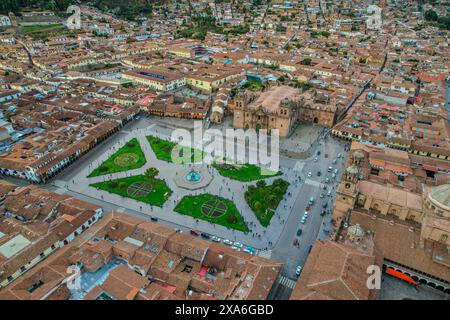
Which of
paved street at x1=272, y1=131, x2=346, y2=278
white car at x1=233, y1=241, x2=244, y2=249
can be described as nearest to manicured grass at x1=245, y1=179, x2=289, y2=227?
paved street at x1=272, y1=131, x2=346, y2=278

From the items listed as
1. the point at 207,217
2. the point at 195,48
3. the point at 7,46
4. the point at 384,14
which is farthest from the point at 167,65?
the point at 384,14

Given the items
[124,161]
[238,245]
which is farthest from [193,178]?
[238,245]

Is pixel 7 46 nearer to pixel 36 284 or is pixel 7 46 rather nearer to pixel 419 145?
pixel 36 284

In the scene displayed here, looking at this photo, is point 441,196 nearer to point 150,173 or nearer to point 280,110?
point 280,110

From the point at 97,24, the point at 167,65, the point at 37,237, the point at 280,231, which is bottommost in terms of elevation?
the point at 280,231

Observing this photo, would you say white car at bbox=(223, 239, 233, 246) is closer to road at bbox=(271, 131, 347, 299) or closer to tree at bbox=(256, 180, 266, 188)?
road at bbox=(271, 131, 347, 299)
